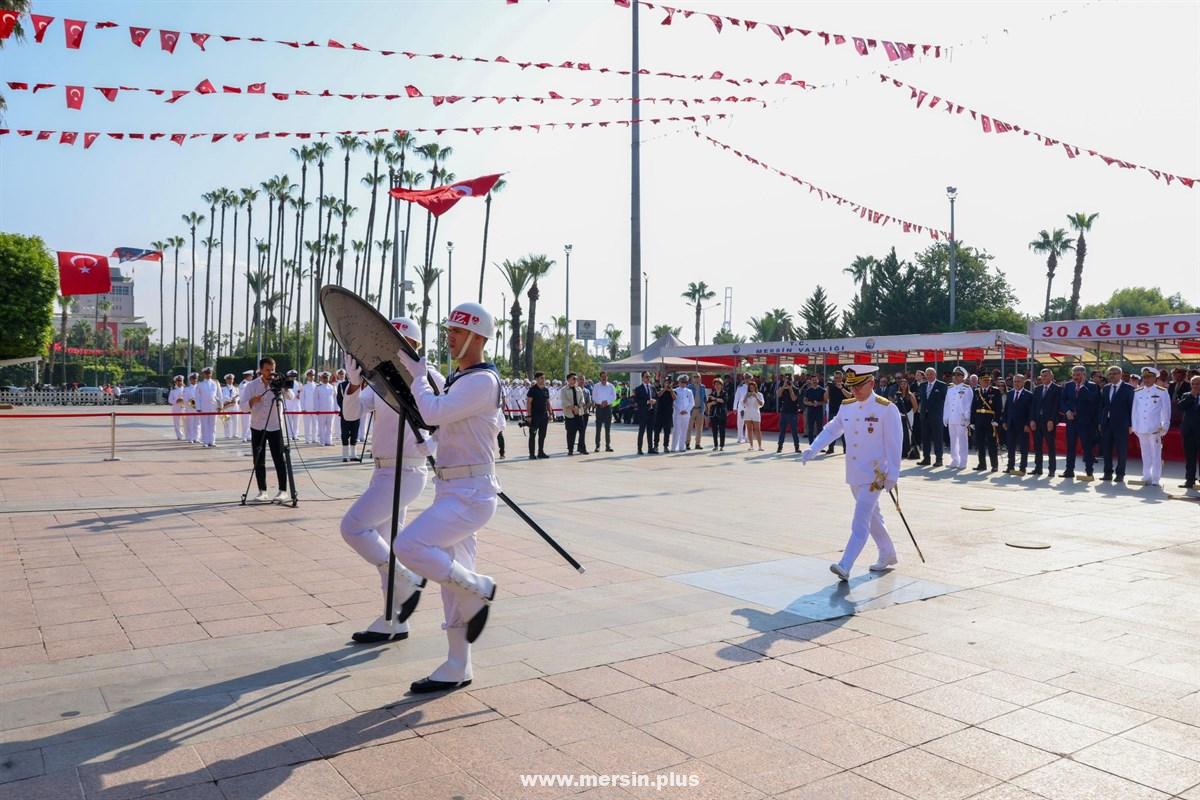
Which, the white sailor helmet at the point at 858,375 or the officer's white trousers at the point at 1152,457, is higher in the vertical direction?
the white sailor helmet at the point at 858,375

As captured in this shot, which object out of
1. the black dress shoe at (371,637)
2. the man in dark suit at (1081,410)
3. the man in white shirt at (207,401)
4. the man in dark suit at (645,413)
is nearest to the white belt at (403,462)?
the black dress shoe at (371,637)

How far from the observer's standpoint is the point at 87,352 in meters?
111

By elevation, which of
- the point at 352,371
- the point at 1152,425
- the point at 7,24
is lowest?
the point at 1152,425

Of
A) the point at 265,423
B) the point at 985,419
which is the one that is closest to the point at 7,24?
the point at 265,423

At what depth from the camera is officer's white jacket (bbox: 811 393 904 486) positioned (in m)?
7.75

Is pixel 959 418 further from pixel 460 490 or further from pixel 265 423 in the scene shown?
pixel 460 490

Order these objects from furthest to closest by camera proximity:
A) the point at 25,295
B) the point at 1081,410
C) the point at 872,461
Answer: the point at 25,295, the point at 1081,410, the point at 872,461

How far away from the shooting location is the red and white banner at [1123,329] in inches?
784

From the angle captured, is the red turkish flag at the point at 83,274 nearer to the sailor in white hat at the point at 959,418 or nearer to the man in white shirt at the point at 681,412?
the man in white shirt at the point at 681,412

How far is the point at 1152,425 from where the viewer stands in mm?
15938

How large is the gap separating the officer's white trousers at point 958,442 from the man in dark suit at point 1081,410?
1.92m

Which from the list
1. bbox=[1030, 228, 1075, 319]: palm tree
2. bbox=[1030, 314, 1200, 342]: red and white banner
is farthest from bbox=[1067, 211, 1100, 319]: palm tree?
bbox=[1030, 314, 1200, 342]: red and white banner

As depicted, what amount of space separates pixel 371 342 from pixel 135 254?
34.7m

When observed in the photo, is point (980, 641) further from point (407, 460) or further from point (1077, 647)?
point (407, 460)
